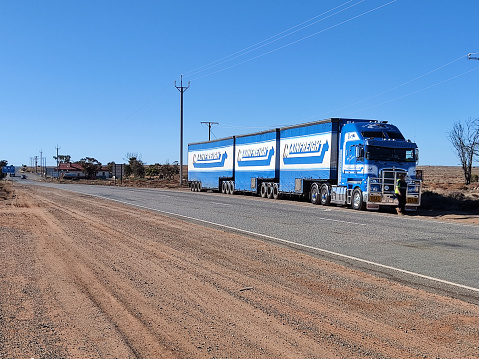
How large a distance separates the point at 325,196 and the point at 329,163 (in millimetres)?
1972

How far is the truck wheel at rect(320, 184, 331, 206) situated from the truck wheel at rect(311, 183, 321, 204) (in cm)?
43

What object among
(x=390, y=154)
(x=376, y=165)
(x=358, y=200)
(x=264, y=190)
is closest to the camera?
(x=376, y=165)

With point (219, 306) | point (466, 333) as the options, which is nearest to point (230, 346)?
point (219, 306)

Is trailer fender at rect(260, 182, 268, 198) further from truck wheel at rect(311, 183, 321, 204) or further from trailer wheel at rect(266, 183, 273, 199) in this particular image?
truck wheel at rect(311, 183, 321, 204)

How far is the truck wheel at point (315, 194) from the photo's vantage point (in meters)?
29.6

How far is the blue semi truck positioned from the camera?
2425cm

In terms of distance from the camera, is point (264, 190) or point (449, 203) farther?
point (264, 190)

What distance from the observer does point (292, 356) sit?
15.9 feet

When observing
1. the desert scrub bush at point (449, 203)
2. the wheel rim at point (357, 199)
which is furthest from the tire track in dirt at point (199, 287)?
the desert scrub bush at point (449, 203)

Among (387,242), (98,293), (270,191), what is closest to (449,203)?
(270,191)

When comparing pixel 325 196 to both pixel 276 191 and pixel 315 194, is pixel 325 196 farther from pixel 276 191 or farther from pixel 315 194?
pixel 276 191

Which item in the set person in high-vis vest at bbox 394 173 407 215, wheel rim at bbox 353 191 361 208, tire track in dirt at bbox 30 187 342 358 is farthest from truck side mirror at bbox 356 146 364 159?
tire track in dirt at bbox 30 187 342 358

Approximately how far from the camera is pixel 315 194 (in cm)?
2981

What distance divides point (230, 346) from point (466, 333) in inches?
102
